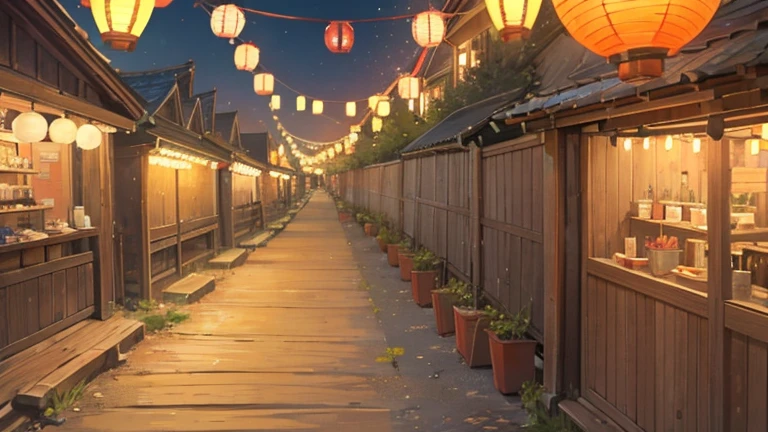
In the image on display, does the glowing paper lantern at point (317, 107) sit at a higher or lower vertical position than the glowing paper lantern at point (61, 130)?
higher

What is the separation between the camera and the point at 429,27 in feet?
49.2

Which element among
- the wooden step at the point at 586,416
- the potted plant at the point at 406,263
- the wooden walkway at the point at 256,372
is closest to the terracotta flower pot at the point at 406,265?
the potted plant at the point at 406,263

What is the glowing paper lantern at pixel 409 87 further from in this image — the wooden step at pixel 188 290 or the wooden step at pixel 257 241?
the wooden step at pixel 188 290

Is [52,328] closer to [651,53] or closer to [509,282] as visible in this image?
[509,282]

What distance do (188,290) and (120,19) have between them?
7380mm

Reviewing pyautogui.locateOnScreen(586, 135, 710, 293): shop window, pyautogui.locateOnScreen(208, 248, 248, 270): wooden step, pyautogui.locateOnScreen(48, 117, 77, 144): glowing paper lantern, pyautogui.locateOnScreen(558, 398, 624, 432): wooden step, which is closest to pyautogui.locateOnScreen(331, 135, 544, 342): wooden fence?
pyautogui.locateOnScreen(586, 135, 710, 293): shop window

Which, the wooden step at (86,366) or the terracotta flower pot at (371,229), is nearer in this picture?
the wooden step at (86,366)

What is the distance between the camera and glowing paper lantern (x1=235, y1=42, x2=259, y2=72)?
60.1 feet

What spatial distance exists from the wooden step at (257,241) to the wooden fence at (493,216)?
10.1 meters

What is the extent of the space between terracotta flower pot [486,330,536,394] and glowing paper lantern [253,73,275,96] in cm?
1822

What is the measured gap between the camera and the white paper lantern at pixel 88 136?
28.6 feet

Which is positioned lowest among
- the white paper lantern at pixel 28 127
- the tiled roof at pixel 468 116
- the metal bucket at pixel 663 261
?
the metal bucket at pixel 663 261

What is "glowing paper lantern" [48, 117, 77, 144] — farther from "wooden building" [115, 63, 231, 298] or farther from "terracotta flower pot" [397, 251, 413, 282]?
"terracotta flower pot" [397, 251, 413, 282]

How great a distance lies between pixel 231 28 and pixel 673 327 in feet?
39.0
